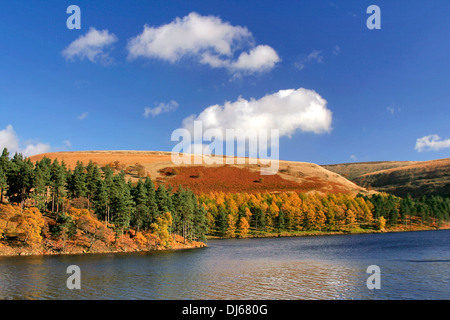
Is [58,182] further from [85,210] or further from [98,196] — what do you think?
[85,210]

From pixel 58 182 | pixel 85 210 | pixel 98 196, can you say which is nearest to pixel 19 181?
pixel 58 182

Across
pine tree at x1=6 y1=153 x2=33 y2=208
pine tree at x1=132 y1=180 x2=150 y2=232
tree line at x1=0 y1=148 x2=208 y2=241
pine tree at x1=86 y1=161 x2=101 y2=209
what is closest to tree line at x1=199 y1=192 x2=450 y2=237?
tree line at x1=0 y1=148 x2=208 y2=241

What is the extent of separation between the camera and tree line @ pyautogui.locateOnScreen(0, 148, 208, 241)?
78312 mm

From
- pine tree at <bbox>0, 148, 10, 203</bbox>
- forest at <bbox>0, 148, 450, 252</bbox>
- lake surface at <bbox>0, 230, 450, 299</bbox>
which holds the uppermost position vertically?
pine tree at <bbox>0, 148, 10, 203</bbox>

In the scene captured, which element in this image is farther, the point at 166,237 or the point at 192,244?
the point at 192,244

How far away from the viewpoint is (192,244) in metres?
91.6

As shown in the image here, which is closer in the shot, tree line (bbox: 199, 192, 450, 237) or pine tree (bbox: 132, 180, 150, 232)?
pine tree (bbox: 132, 180, 150, 232)

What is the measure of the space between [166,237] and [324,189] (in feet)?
432

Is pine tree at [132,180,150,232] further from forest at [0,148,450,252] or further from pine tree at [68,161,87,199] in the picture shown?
pine tree at [68,161,87,199]

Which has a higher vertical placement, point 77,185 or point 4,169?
point 4,169

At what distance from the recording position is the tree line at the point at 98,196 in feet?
257

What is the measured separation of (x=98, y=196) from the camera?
265 ft
